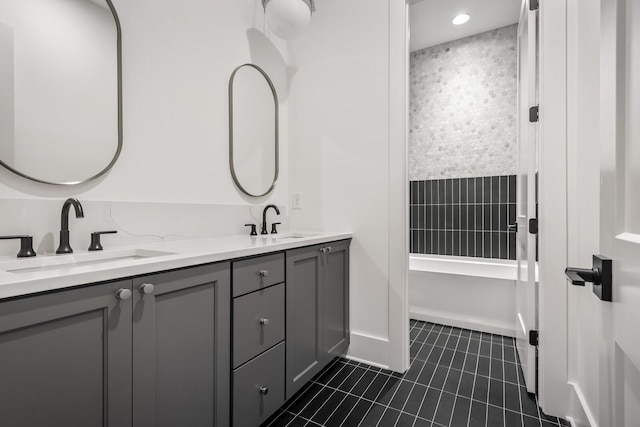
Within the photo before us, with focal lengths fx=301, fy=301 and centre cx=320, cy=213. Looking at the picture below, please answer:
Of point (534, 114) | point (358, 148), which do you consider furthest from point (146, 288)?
point (534, 114)

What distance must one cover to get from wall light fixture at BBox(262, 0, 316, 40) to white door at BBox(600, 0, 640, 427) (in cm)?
164

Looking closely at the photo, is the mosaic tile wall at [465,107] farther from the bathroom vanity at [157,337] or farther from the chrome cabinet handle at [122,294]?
the chrome cabinet handle at [122,294]

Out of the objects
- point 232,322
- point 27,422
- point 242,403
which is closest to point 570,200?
point 232,322

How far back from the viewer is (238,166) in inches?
76.6

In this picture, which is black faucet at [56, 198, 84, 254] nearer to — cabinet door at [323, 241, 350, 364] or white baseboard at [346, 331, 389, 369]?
cabinet door at [323, 241, 350, 364]

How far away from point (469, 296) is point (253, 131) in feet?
7.05

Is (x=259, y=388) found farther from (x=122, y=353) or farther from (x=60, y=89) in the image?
(x=60, y=89)

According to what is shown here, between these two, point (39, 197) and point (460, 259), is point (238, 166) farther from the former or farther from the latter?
point (460, 259)

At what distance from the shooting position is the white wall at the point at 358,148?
1919 mm

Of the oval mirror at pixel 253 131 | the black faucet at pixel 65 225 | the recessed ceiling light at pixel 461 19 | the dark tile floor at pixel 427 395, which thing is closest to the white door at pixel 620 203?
the dark tile floor at pixel 427 395

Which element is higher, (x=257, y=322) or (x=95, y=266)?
(x=95, y=266)

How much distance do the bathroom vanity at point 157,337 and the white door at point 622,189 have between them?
106 cm

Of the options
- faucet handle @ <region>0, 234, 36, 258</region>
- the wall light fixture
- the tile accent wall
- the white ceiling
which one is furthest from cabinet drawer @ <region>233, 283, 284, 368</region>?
the white ceiling

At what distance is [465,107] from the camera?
3121mm
